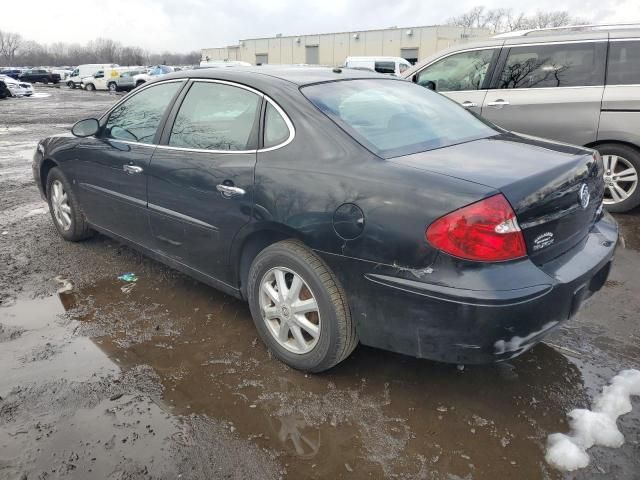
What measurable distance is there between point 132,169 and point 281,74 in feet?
4.34


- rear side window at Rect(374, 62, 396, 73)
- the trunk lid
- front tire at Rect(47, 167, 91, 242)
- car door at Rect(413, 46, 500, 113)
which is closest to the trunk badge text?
the trunk lid

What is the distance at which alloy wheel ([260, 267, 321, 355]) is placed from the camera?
2.68m

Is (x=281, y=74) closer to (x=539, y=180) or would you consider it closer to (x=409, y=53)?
(x=539, y=180)

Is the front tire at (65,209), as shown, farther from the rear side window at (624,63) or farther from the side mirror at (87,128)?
the rear side window at (624,63)

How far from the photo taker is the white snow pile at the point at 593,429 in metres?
2.18

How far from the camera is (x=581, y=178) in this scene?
8.48ft

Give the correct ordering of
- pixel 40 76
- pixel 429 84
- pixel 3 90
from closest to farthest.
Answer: pixel 429 84 → pixel 3 90 → pixel 40 76

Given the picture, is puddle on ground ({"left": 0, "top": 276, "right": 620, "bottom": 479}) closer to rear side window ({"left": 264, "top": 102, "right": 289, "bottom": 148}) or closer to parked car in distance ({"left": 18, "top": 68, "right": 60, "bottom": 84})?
rear side window ({"left": 264, "top": 102, "right": 289, "bottom": 148})

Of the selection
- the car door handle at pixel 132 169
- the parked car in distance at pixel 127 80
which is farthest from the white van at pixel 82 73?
the car door handle at pixel 132 169

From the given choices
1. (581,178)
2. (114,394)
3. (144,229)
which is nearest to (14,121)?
(144,229)

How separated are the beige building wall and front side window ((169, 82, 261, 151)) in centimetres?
4750

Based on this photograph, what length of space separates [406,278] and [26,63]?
134 meters

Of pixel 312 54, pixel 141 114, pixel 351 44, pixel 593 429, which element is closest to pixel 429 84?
pixel 141 114

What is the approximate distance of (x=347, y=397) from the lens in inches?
104
